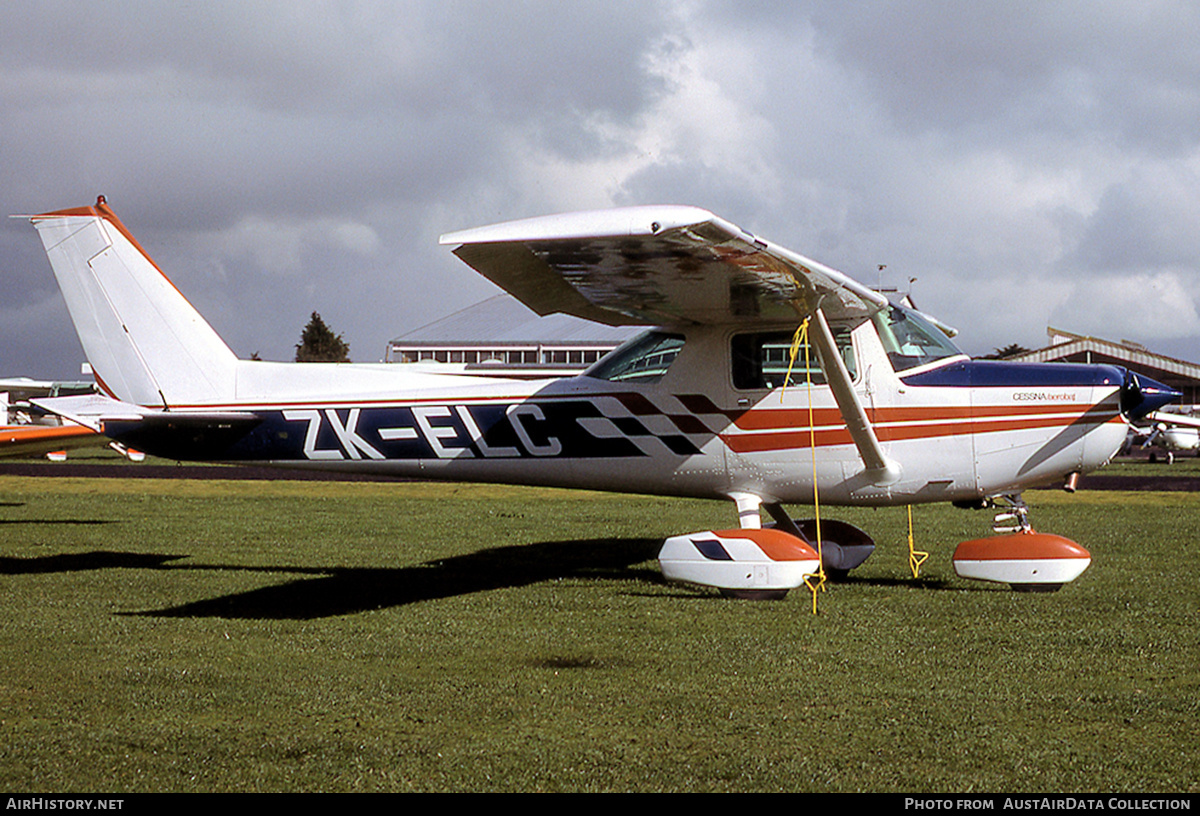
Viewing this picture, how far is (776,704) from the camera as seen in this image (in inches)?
194

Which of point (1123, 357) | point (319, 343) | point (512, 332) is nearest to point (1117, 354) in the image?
point (1123, 357)

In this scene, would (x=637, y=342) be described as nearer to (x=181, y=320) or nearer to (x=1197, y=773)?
(x=181, y=320)

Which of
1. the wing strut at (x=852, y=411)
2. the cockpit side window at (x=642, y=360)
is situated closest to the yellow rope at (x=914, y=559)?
the wing strut at (x=852, y=411)

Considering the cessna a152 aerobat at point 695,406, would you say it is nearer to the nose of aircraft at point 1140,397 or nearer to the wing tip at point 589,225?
the nose of aircraft at point 1140,397

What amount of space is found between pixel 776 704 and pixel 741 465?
158 inches

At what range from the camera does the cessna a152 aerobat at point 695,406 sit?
778 cm

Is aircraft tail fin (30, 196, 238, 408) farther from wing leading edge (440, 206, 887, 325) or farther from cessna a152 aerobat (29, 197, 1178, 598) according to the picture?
wing leading edge (440, 206, 887, 325)

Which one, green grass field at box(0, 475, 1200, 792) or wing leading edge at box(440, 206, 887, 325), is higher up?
wing leading edge at box(440, 206, 887, 325)

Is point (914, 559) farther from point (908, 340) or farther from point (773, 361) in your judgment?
→ point (773, 361)

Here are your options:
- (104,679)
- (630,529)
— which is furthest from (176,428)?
(630,529)

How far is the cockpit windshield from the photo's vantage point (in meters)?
8.62

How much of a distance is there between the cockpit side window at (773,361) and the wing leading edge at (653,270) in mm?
254

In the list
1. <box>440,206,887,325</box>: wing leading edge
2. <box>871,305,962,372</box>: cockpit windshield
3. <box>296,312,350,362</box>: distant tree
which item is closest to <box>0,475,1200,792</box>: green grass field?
<box>871,305,962,372</box>: cockpit windshield

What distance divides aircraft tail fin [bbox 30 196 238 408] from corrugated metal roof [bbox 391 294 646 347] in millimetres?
45658
